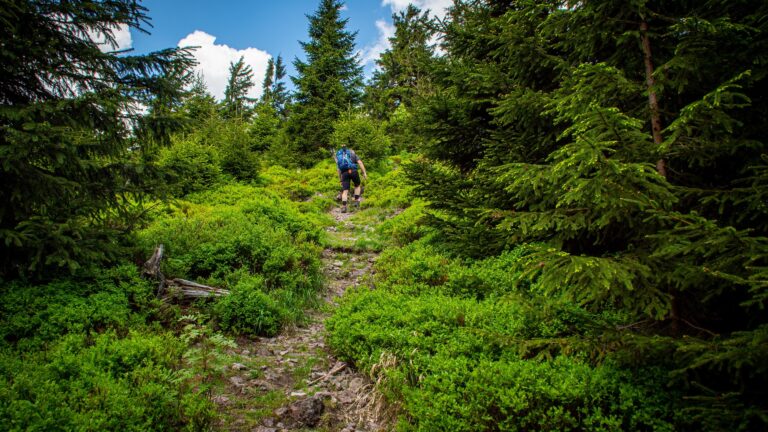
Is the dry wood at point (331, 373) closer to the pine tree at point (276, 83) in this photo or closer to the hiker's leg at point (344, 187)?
the hiker's leg at point (344, 187)

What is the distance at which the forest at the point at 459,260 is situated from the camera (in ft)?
9.93

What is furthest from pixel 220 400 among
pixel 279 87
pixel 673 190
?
pixel 279 87

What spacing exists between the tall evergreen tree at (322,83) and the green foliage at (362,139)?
270cm

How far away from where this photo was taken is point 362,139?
66.6 feet

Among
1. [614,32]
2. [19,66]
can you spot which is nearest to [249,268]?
[19,66]

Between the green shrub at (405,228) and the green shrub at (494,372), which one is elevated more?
the green shrub at (405,228)

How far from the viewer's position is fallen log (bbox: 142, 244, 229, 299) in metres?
6.38

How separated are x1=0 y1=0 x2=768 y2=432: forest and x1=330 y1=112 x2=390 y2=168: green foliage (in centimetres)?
1128

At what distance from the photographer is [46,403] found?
3191mm

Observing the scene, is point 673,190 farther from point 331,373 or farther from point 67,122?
point 67,122

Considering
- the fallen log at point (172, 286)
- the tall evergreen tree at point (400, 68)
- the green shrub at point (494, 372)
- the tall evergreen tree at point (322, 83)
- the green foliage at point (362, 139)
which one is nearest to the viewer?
the green shrub at point (494, 372)

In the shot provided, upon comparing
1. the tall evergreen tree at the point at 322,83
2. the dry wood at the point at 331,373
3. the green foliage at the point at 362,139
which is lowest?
the dry wood at the point at 331,373

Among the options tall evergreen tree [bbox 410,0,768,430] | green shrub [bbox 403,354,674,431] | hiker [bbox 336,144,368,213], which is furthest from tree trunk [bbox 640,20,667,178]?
hiker [bbox 336,144,368,213]

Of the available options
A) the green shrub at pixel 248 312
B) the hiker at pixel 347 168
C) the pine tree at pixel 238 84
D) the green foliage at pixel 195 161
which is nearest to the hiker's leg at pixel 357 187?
the hiker at pixel 347 168
